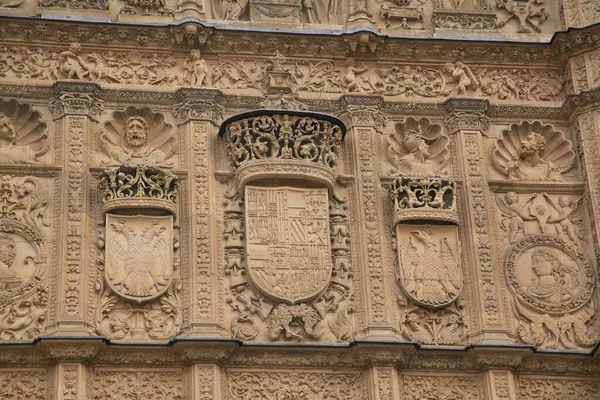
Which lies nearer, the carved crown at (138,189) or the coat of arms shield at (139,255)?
the coat of arms shield at (139,255)

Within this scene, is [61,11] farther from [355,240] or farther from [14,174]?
[355,240]

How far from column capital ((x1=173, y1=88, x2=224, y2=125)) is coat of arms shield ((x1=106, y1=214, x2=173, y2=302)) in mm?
1298

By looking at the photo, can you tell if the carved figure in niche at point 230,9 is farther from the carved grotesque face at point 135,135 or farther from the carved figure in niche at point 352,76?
the carved grotesque face at point 135,135

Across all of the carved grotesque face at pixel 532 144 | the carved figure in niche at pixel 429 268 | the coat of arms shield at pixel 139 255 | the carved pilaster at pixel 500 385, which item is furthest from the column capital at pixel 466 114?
→ the coat of arms shield at pixel 139 255

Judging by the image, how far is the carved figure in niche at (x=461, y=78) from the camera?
1781 cm

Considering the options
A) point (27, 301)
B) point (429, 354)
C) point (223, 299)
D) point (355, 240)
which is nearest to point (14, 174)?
point (27, 301)

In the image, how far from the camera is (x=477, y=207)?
1717 centimetres

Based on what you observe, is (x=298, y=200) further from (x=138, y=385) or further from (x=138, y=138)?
(x=138, y=385)

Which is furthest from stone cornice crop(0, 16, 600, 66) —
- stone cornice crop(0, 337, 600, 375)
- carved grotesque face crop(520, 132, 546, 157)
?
stone cornice crop(0, 337, 600, 375)

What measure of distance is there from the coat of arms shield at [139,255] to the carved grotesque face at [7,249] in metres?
1.04

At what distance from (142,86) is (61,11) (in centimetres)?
131

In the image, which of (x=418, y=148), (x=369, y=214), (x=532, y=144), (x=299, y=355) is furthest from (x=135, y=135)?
(x=532, y=144)

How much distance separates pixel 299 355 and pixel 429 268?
187cm

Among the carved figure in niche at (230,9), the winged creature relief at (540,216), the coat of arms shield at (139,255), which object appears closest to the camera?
the coat of arms shield at (139,255)
